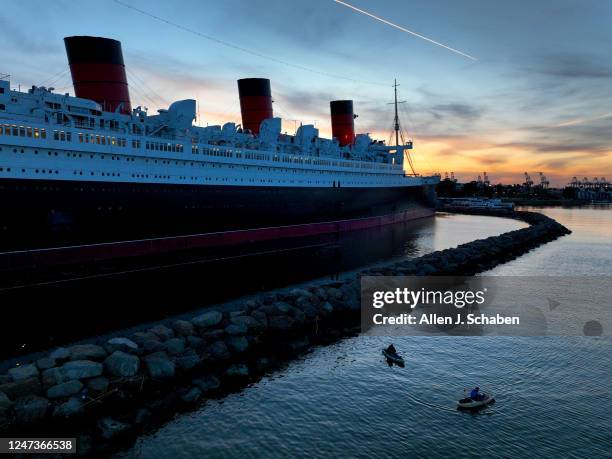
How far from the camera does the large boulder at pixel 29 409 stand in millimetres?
8359

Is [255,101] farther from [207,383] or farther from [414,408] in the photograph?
[414,408]

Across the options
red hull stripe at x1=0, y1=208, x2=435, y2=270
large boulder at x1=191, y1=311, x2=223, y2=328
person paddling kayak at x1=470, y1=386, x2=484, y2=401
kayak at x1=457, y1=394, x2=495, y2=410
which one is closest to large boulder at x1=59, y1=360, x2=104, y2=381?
large boulder at x1=191, y1=311, x2=223, y2=328

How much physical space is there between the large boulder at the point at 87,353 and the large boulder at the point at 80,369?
0.36 meters

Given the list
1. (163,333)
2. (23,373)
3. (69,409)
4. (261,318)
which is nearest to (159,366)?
(163,333)

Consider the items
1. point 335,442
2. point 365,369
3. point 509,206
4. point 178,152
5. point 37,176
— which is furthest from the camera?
point 509,206

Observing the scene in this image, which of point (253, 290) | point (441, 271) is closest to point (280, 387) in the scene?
point (253, 290)

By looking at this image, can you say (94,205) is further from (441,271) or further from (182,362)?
(441,271)

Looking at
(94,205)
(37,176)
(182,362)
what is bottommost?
(182,362)

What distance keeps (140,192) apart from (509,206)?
99.3m

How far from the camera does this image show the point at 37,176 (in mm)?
→ 21719

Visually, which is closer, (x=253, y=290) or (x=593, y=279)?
(x=253, y=290)

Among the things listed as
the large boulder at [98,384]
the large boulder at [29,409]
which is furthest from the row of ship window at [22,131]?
the large boulder at [29,409]

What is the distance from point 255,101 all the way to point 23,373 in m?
38.9

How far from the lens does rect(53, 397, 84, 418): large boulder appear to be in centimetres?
870
